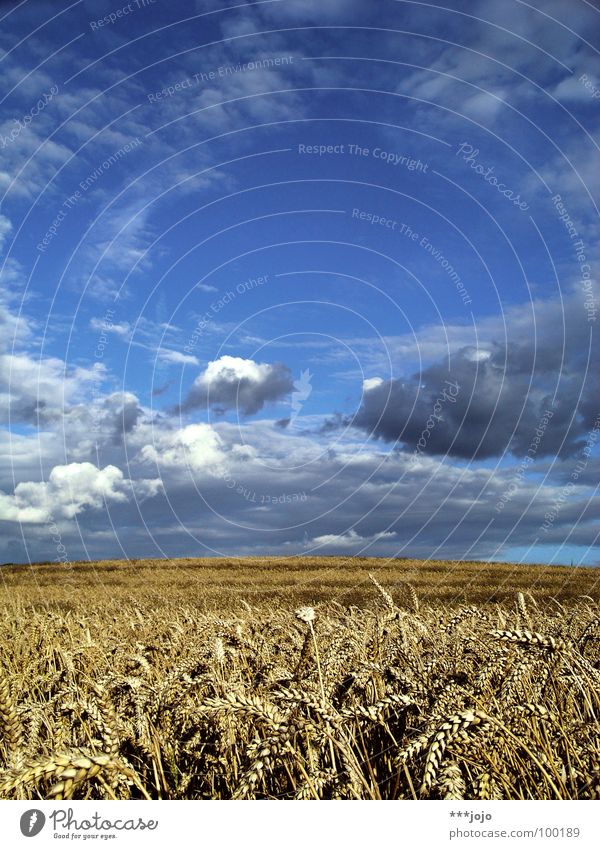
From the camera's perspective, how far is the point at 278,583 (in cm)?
2675

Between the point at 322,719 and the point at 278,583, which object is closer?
the point at 322,719

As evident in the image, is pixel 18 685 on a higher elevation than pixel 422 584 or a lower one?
higher

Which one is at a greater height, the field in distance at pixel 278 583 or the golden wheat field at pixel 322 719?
the golden wheat field at pixel 322 719

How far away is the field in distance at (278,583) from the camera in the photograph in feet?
63.4

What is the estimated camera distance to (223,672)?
4.57 m

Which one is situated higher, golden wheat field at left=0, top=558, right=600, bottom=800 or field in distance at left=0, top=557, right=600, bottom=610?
golden wheat field at left=0, top=558, right=600, bottom=800

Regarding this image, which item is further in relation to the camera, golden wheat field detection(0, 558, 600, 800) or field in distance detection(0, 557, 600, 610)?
field in distance detection(0, 557, 600, 610)

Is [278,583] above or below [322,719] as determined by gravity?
below

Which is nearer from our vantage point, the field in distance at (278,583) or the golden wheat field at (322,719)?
the golden wheat field at (322,719)

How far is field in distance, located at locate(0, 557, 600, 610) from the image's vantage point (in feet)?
63.4
